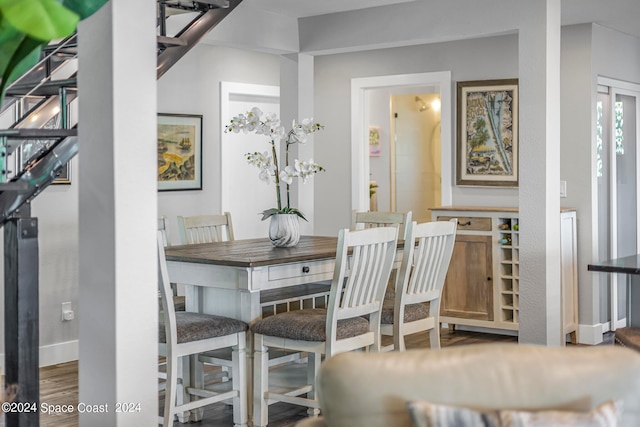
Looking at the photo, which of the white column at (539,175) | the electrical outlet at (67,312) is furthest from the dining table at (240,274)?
the electrical outlet at (67,312)

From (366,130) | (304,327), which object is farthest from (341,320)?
(366,130)

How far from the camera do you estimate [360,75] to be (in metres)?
7.39

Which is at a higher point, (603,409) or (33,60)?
(33,60)

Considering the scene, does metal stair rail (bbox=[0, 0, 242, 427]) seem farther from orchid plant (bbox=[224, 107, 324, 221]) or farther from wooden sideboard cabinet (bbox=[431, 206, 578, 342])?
wooden sideboard cabinet (bbox=[431, 206, 578, 342])

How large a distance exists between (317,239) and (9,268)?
7.99 ft

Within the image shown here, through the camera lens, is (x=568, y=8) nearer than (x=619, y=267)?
No

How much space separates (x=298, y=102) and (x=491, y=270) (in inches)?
76.4

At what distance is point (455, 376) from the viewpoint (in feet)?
5.79

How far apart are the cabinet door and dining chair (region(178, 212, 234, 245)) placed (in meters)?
2.05

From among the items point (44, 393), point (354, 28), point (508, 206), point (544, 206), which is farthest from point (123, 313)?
point (508, 206)

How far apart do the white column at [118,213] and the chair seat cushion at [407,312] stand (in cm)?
180

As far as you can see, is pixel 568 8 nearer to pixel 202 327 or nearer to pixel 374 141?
pixel 202 327

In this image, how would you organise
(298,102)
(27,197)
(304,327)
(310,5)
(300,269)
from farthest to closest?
(298,102)
(310,5)
(300,269)
(304,327)
(27,197)

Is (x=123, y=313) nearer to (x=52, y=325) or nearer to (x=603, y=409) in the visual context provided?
(x=603, y=409)
